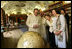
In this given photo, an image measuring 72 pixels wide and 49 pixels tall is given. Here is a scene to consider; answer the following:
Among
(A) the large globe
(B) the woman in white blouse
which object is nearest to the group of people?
(B) the woman in white blouse

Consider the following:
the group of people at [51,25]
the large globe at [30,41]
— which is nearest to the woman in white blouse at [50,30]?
the group of people at [51,25]

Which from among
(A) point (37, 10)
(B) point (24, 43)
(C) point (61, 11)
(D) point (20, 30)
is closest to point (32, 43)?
(B) point (24, 43)

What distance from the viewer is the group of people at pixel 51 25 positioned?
3.29 feet

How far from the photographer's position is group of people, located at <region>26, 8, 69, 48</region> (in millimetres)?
1004

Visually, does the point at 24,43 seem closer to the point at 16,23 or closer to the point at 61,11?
the point at 16,23

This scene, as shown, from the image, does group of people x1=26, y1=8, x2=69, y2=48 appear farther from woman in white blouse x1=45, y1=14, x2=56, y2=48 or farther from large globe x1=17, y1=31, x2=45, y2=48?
Result: large globe x1=17, y1=31, x2=45, y2=48

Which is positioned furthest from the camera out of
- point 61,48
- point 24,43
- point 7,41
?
point 61,48

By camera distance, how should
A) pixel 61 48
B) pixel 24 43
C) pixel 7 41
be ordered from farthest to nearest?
pixel 61 48
pixel 7 41
pixel 24 43

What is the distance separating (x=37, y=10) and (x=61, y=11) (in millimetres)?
253

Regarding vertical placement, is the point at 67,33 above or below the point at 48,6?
below

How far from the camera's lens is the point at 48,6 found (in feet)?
3.47

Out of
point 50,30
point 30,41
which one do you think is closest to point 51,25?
point 50,30

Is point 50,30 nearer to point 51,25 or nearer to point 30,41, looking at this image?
point 51,25

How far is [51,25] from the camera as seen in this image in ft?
3.44
